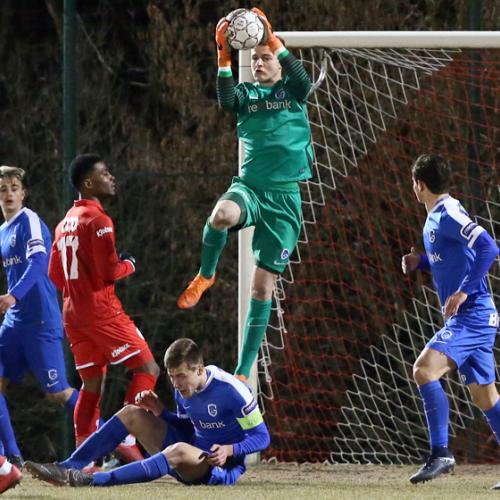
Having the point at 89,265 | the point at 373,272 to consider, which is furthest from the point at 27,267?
the point at 373,272

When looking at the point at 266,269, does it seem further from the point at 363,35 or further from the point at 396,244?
the point at 396,244

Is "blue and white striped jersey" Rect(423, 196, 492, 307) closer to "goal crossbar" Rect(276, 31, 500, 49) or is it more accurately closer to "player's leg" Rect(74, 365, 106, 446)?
"goal crossbar" Rect(276, 31, 500, 49)

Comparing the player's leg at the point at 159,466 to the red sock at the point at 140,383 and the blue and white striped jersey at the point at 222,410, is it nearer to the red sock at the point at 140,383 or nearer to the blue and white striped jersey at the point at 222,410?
the blue and white striped jersey at the point at 222,410

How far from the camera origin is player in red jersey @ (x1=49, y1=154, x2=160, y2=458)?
7.14m

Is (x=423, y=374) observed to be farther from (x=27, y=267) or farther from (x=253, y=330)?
(x=27, y=267)

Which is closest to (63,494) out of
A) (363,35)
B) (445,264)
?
(445,264)

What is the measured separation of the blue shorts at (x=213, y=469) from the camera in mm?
6434

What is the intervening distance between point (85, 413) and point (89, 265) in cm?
76

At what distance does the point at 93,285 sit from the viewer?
7219 millimetres

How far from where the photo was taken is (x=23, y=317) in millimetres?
7609

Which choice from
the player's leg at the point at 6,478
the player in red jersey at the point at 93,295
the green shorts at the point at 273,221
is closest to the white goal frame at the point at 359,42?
the green shorts at the point at 273,221

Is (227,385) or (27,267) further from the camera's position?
(27,267)

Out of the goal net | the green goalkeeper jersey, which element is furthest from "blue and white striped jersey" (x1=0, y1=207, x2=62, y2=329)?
the goal net

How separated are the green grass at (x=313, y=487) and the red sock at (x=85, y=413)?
36 centimetres
